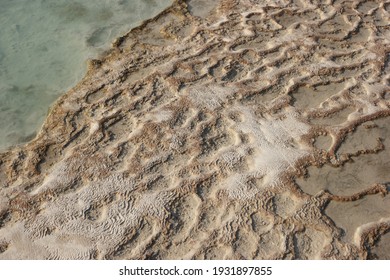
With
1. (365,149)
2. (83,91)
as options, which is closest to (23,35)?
(83,91)

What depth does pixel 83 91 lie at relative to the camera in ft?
12.8

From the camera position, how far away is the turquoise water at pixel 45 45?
3.80 meters

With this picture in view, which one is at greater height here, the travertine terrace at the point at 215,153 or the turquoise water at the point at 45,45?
the turquoise water at the point at 45,45

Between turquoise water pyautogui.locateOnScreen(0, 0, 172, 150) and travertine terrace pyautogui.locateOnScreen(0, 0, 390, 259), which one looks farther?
turquoise water pyautogui.locateOnScreen(0, 0, 172, 150)

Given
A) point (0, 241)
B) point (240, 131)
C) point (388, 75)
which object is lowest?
A: point (388, 75)

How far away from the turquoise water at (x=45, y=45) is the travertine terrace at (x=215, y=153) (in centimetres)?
19

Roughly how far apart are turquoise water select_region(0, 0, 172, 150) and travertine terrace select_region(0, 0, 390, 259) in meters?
0.19

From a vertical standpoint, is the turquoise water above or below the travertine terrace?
above

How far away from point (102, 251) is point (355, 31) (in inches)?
125

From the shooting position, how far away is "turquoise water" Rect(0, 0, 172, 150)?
3797mm

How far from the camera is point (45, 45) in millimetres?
4488

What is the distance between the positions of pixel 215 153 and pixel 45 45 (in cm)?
214

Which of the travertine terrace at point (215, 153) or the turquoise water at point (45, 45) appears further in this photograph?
the turquoise water at point (45, 45)

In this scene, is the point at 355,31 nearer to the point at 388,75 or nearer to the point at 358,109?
the point at 388,75
